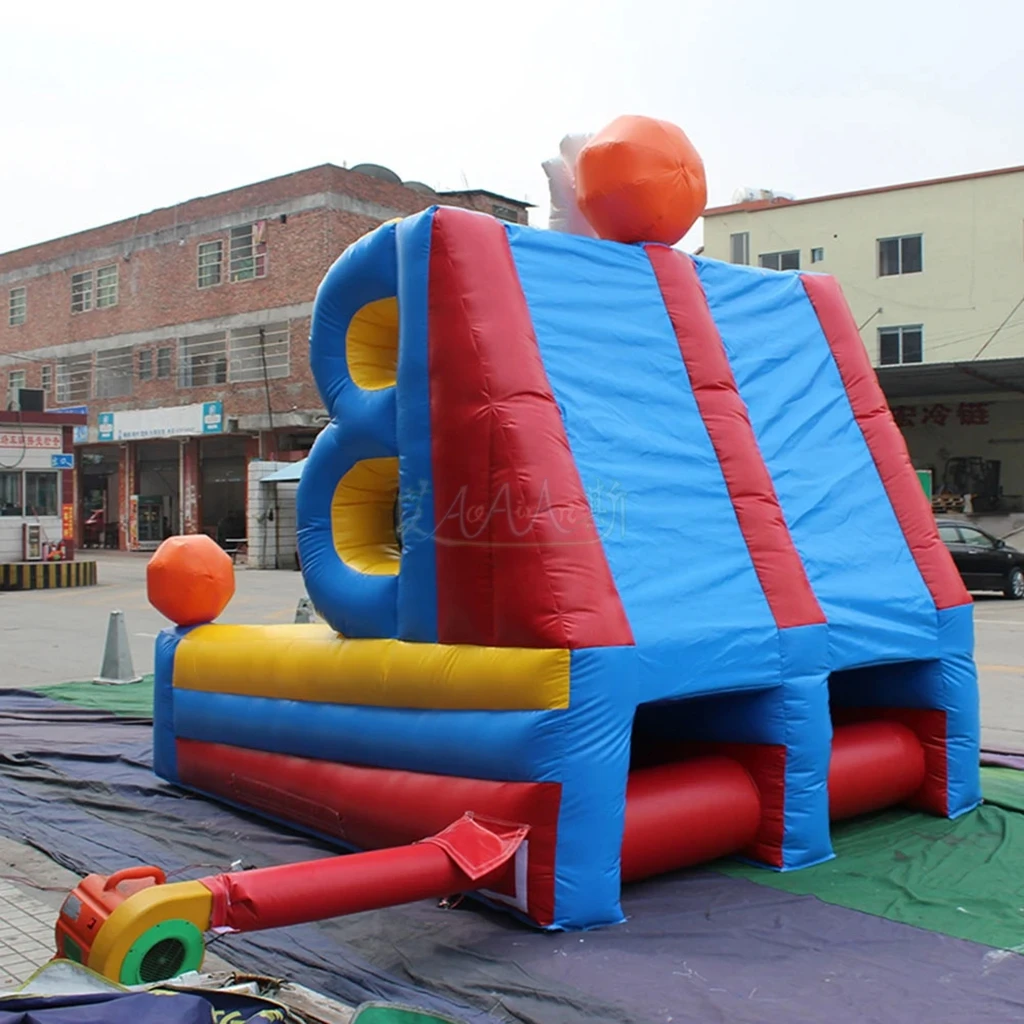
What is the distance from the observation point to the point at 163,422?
35.0 metres

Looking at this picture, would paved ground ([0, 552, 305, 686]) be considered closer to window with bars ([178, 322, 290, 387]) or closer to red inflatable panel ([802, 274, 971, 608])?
window with bars ([178, 322, 290, 387])

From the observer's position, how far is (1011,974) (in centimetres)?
386

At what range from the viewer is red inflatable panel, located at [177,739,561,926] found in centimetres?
424

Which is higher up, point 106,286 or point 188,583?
point 106,286

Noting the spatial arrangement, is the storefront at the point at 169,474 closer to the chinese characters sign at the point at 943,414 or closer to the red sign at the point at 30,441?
the red sign at the point at 30,441

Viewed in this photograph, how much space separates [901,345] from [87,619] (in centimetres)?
2237

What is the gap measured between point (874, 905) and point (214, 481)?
32.7 metres

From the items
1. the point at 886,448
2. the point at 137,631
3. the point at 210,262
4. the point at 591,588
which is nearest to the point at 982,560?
the point at 137,631

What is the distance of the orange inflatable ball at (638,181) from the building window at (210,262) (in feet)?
99.6

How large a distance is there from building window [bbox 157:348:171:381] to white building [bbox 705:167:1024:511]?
57.3 ft

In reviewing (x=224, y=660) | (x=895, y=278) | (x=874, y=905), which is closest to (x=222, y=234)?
(x=895, y=278)

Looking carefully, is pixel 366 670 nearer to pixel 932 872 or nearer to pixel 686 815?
pixel 686 815

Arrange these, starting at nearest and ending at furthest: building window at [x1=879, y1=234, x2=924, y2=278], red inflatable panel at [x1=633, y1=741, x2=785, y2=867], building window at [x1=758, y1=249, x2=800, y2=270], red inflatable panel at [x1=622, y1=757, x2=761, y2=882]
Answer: red inflatable panel at [x1=622, y1=757, x2=761, y2=882] < red inflatable panel at [x1=633, y1=741, x2=785, y2=867] < building window at [x1=879, y1=234, x2=924, y2=278] < building window at [x1=758, y1=249, x2=800, y2=270]

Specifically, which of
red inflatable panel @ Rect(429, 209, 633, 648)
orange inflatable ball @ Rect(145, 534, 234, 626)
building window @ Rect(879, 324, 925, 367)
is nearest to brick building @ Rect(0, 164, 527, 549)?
building window @ Rect(879, 324, 925, 367)
